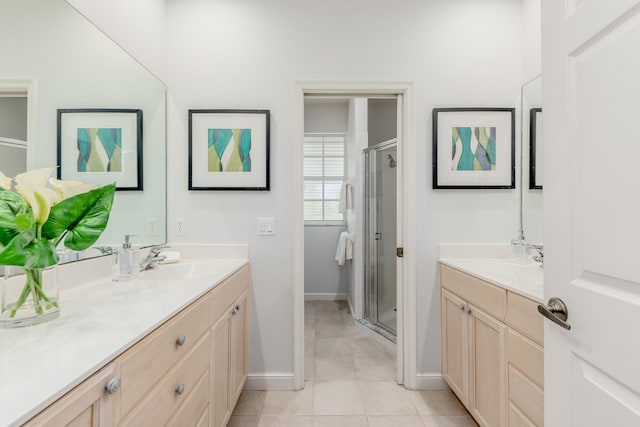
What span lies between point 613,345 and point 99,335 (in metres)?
1.22

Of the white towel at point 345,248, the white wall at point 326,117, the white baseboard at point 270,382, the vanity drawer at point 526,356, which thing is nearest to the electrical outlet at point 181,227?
the white baseboard at point 270,382

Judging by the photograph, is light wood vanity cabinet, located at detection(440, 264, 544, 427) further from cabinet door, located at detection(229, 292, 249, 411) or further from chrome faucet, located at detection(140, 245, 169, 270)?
chrome faucet, located at detection(140, 245, 169, 270)

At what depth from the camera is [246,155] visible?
201 cm

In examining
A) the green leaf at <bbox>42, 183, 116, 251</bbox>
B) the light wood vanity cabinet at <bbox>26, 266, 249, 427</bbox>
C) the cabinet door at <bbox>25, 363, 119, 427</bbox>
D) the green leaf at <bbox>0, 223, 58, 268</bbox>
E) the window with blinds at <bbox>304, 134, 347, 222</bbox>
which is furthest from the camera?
the window with blinds at <bbox>304, 134, 347, 222</bbox>

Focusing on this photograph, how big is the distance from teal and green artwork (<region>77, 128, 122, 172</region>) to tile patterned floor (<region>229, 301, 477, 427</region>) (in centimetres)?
153

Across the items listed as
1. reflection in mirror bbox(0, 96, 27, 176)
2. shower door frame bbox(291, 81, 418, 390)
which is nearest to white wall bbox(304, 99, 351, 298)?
shower door frame bbox(291, 81, 418, 390)

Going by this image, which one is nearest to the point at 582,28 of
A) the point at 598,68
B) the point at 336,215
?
the point at 598,68

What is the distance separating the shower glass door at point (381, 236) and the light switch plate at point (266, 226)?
119 centimetres

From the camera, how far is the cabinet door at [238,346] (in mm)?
1638

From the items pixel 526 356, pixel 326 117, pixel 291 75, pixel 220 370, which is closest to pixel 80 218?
pixel 220 370

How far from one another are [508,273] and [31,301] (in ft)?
6.46

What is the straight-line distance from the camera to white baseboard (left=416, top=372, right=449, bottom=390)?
203 cm

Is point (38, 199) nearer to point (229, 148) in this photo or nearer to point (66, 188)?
point (66, 188)

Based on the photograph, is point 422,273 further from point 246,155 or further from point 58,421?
point 58,421
